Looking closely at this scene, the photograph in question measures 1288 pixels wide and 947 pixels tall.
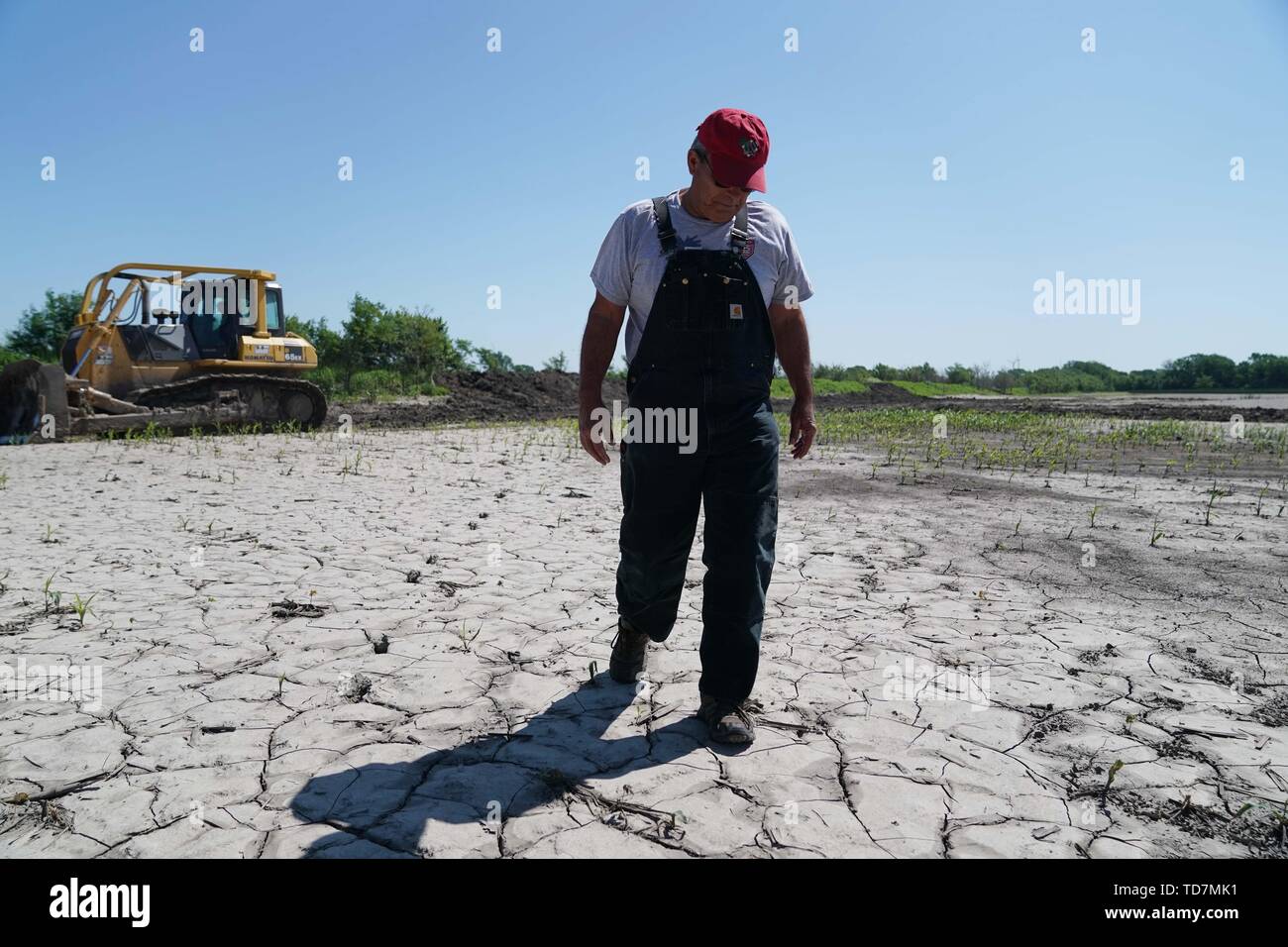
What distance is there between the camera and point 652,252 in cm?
247

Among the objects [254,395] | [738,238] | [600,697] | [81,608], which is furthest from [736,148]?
[254,395]

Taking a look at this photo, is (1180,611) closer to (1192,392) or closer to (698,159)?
(698,159)

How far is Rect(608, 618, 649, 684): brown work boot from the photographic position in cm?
288

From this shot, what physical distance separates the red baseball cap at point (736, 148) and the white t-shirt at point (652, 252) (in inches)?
7.2

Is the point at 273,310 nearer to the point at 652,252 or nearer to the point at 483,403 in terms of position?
the point at 483,403

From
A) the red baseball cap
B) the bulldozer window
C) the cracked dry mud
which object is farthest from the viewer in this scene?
the bulldozer window

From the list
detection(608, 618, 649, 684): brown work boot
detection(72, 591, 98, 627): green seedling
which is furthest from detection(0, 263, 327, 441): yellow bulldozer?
detection(608, 618, 649, 684): brown work boot

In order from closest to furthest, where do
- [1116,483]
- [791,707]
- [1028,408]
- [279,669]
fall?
[791,707] < [279,669] < [1116,483] < [1028,408]

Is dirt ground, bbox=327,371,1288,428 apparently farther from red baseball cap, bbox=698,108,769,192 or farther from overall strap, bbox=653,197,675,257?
red baseball cap, bbox=698,108,769,192

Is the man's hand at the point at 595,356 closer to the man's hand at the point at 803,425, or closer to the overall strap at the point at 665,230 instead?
the overall strap at the point at 665,230

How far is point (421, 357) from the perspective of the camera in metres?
31.9

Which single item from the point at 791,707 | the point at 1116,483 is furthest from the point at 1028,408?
the point at 791,707
